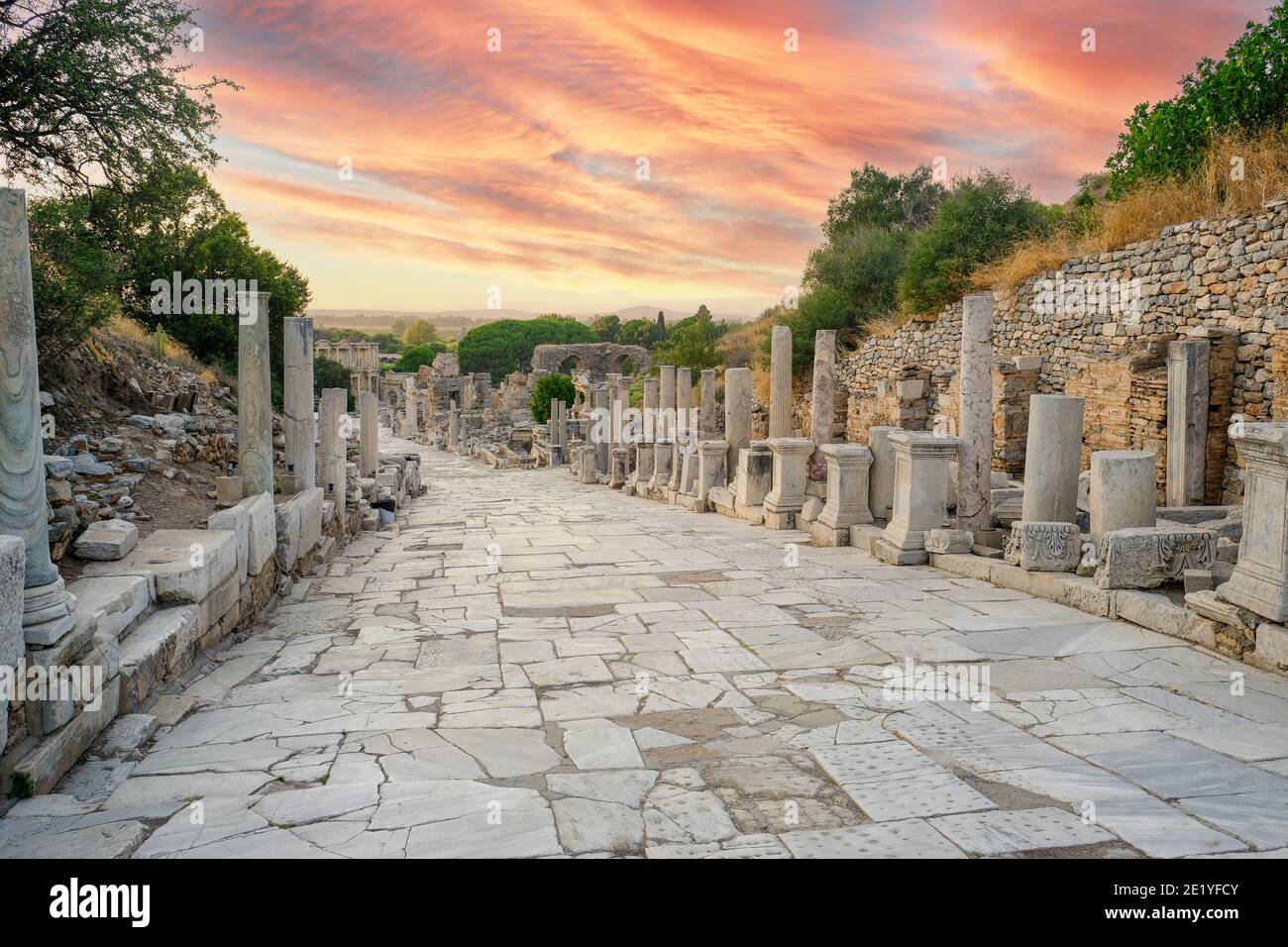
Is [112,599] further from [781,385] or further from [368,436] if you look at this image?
[368,436]

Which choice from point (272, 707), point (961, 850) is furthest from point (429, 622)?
point (961, 850)

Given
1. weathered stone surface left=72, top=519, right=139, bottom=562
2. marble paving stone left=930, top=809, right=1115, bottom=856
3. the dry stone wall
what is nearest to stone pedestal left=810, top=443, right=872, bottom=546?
the dry stone wall

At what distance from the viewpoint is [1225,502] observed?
11.2 m

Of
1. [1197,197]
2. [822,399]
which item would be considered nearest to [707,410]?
[822,399]

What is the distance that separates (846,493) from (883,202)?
89.8 ft

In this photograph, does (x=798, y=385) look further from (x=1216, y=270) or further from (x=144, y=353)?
(x=144, y=353)

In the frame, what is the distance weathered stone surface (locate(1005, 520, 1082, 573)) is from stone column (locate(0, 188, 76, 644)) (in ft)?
20.9

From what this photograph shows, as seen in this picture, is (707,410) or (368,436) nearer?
(368,436)

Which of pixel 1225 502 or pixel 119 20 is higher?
pixel 119 20

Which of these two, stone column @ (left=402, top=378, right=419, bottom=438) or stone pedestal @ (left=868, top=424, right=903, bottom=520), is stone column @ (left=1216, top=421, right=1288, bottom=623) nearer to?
stone pedestal @ (left=868, top=424, right=903, bottom=520)

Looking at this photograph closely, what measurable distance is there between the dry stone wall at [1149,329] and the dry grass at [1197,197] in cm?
41

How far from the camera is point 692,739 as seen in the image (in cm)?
390

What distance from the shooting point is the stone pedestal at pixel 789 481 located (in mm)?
10945
